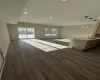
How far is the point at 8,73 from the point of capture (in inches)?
77.6

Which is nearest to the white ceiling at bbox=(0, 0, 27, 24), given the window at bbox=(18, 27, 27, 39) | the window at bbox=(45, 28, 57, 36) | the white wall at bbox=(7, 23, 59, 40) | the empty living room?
the empty living room

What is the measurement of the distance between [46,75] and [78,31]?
1107 centimetres

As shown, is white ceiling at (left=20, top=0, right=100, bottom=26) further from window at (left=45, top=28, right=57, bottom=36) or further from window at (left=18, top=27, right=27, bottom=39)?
window at (left=45, top=28, right=57, bottom=36)

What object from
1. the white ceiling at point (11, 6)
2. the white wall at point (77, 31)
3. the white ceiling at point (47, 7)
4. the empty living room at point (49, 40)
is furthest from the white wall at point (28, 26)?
the white ceiling at point (11, 6)

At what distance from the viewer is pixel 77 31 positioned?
1157 cm

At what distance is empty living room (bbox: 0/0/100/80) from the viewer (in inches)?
81.0

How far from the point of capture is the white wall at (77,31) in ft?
32.9

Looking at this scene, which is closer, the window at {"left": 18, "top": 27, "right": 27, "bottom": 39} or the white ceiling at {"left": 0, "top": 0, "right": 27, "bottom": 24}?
the white ceiling at {"left": 0, "top": 0, "right": 27, "bottom": 24}

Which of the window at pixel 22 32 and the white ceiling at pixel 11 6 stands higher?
the white ceiling at pixel 11 6

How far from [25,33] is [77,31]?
9020mm

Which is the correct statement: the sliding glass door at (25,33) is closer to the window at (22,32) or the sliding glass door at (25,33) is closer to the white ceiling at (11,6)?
the window at (22,32)

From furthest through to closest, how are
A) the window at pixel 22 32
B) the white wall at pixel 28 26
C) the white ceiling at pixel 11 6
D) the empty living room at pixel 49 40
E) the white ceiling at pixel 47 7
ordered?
the window at pixel 22 32 → the white wall at pixel 28 26 → the white ceiling at pixel 47 7 → the white ceiling at pixel 11 6 → the empty living room at pixel 49 40

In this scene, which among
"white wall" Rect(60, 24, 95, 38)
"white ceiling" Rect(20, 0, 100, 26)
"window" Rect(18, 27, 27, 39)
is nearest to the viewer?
"white ceiling" Rect(20, 0, 100, 26)

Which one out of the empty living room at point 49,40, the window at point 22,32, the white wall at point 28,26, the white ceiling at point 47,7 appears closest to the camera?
the empty living room at point 49,40
